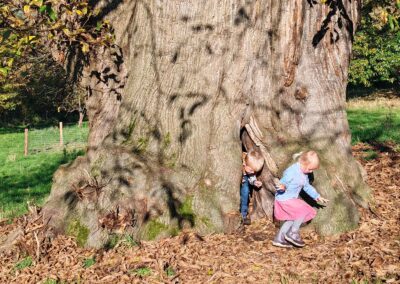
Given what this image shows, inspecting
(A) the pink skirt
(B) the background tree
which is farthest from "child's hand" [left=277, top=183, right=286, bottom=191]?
(B) the background tree

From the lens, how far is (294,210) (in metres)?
5.41

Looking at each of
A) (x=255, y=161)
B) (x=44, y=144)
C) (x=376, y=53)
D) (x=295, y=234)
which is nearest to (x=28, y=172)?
(x=44, y=144)

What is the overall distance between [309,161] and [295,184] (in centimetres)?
33

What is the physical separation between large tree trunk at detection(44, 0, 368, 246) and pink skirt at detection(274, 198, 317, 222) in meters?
0.18

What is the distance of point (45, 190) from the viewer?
34.2 ft

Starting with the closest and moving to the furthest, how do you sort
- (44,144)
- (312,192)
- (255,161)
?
Answer: (312,192), (255,161), (44,144)

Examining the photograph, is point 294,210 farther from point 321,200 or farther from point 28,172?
point 28,172

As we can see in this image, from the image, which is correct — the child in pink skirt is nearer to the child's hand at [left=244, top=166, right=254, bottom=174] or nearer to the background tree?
the child's hand at [left=244, top=166, right=254, bottom=174]

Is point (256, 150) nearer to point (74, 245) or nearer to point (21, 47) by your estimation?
point (74, 245)

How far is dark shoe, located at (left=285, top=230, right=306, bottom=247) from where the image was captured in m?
5.20

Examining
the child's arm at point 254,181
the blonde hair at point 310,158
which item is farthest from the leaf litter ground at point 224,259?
the blonde hair at point 310,158

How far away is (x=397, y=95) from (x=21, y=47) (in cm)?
3023

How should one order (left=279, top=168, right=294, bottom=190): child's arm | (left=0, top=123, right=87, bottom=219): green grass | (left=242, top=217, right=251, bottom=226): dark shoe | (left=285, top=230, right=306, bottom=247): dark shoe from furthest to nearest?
(left=0, top=123, right=87, bottom=219): green grass
(left=242, top=217, right=251, bottom=226): dark shoe
(left=279, top=168, right=294, bottom=190): child's arm
(left=285, top=230, right=306, bottom=247): dark shoe

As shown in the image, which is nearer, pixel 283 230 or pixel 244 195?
pixel 283 230
